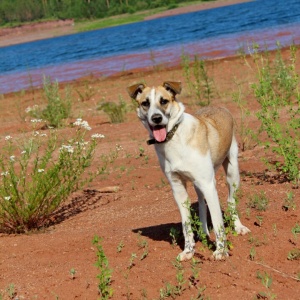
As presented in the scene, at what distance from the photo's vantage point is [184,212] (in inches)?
249

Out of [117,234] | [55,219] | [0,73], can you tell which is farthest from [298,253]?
[0,73]

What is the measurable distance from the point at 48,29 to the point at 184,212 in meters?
82.4

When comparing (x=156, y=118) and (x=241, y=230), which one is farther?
(x=241, y=230)

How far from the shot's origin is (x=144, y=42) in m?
42.8

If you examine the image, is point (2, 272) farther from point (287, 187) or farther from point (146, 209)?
point (287, 187)

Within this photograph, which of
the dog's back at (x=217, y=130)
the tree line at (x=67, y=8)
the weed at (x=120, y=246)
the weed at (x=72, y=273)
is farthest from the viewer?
the tree line at (x=67, y=8)

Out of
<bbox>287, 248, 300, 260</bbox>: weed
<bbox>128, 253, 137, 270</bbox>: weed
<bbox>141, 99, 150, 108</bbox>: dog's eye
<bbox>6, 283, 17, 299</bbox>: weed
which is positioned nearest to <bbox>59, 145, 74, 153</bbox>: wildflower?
<bbox>141, 99, 150, 108</bbox>: dog's eye

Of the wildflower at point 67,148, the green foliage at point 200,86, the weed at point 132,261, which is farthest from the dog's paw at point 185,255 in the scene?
the green foliage at point 200,86

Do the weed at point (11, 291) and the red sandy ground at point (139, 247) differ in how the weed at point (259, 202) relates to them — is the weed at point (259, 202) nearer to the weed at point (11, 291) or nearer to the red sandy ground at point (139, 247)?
the red sandy ground at point (139, 247)

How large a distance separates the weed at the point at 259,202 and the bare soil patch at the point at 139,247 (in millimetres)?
63

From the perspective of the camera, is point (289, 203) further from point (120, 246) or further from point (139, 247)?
point (120, 246)

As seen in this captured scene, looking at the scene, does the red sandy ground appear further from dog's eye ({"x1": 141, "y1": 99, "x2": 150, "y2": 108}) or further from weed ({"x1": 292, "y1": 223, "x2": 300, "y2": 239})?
dog's eye ({"x1": 141, "y1": 99, "x2": 150, "y2": 108})

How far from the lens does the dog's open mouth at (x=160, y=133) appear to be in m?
5.94

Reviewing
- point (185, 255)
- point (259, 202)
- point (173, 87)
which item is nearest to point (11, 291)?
point (185, 255)
